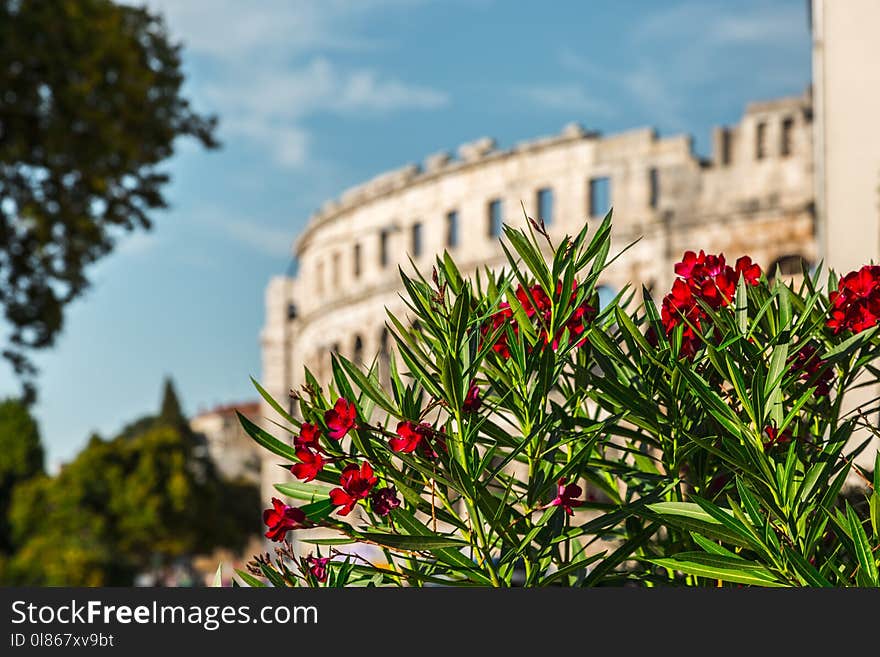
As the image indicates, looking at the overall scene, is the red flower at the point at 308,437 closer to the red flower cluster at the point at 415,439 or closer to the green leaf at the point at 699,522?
the red flower cluster at the point at 415,439

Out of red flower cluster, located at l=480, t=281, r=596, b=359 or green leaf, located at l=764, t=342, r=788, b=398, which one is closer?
green leaf, located at l=764, t=342, r=788, b=398

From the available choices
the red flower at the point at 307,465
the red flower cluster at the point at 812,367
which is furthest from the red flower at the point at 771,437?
the red flower at the point at 307,465

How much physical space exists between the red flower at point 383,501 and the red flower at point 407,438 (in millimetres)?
126

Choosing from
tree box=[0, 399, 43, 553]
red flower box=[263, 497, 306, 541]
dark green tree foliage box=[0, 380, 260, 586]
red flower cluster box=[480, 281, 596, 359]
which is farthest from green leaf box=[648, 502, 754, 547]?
tree box=[0, 399, 43, 553]

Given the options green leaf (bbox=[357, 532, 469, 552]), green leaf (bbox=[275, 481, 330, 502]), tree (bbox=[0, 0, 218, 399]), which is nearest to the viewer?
green leaf (bbox=[357, 532, 469, 552])

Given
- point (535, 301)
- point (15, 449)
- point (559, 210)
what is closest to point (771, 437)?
point (535, 301)

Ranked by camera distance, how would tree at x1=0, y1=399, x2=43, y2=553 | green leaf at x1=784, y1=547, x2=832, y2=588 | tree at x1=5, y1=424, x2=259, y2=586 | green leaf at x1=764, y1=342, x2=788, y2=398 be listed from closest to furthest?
green leaf at x1=784, y1=547, x2=832, y2=588
green leaf at x1=764, y1=342, x2=788, y2=398
tree at x1=5, y1=424, x2=259, y2=586
tree at x1=0, y1=399, x2=43, y2=553

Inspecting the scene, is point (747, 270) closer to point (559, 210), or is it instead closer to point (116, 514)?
point (559, 210)

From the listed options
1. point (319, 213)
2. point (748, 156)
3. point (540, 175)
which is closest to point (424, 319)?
point (748, 156)

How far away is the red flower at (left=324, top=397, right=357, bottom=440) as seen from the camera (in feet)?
6.84

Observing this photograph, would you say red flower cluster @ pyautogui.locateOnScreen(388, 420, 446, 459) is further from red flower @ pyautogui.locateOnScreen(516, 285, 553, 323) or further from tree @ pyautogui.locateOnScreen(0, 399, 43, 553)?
tree @ pyautogui.locateOnScreen(0, 399, 43, 553)

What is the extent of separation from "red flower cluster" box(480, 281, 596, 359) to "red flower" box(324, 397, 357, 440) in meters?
0.33

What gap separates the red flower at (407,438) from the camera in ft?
6.84

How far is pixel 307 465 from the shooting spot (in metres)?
2.11
